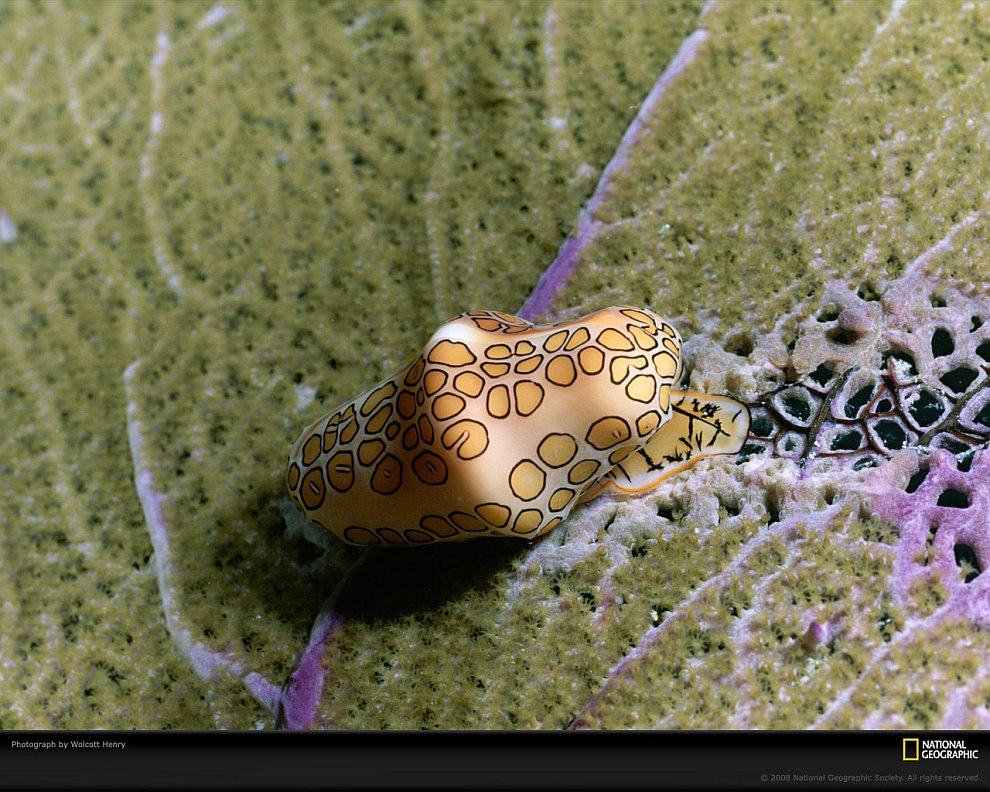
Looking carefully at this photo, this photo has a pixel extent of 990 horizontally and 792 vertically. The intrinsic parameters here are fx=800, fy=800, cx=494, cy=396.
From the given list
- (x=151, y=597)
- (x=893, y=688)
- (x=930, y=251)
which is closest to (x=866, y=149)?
(x=930, y=251)

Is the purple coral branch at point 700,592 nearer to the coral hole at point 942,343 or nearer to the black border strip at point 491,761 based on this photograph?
the black border strip at point 491,761

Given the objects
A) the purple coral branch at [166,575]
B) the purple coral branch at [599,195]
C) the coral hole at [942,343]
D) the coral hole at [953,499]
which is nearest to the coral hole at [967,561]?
the coral hole at [953,499]

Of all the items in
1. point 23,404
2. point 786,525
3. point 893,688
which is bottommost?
point 893,688

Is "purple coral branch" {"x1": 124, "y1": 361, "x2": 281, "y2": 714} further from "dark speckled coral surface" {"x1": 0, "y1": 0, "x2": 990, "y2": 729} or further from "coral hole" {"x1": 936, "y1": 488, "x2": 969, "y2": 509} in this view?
"coral hole" {"x1": 936, "y1": 488, "x2": 969, "y2": 509}

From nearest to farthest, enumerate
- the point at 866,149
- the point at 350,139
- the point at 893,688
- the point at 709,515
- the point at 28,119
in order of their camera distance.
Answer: the point at 893,688 < the point at 709,515 < the point at 866,149 < the point at 350,139 < the point at 28,119

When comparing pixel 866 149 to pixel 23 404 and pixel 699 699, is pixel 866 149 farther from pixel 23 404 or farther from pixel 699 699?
pixel 23 404

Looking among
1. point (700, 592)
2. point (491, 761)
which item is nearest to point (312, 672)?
point (491, 761)
